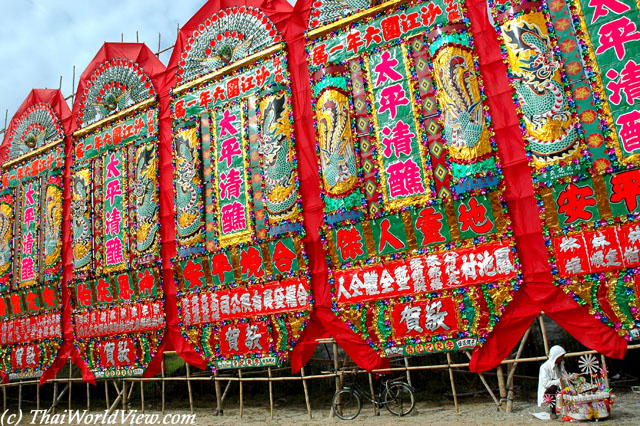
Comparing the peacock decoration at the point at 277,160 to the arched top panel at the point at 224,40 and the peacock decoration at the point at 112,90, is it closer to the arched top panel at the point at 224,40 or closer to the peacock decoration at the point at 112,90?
the arched top panel at the point at 224,40

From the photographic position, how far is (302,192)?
6.67 metres

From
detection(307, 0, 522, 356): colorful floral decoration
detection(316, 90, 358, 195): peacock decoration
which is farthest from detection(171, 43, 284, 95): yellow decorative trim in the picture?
detection(316, 90, 358, 195): peacock decoration

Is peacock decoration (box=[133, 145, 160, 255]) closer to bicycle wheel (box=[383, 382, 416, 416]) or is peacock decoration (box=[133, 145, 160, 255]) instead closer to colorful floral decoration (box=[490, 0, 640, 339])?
→ bicycle wheel (box=[383, 382, 416, 416])

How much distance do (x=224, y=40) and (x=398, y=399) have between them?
5820 millimetres

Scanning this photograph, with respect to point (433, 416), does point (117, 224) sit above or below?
above

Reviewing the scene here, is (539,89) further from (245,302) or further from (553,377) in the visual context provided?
(245,302)

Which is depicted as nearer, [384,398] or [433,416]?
[433,416]

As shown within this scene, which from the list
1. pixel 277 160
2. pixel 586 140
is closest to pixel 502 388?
pixel 586 140

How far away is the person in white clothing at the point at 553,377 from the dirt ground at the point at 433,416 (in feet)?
0.79

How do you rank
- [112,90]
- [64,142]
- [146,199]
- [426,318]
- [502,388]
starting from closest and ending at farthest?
[426,318]
[502,388]
[146,199]
[112,90]
[64,142]

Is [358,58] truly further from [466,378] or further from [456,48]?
[466,378]

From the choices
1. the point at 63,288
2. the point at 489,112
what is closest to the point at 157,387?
the point at 63,288

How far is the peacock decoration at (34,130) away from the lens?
379 inches

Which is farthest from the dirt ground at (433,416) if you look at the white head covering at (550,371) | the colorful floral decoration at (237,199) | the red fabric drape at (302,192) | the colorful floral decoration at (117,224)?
the colorful floral decoration at (117,224)
